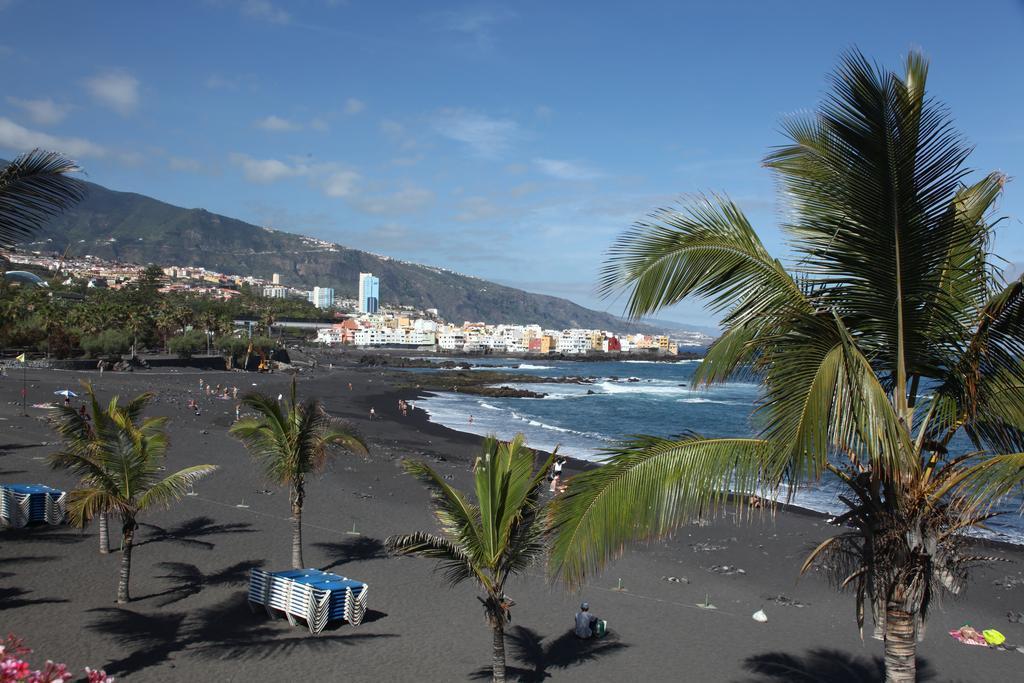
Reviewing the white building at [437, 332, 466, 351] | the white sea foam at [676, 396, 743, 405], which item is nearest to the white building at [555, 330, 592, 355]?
the white building at [437, 332, 466, 351]

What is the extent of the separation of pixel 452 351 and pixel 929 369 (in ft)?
493

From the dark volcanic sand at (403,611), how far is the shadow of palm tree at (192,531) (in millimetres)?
49

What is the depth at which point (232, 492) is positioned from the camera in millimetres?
16844

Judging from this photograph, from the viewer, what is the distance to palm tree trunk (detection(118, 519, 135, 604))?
30.7ft

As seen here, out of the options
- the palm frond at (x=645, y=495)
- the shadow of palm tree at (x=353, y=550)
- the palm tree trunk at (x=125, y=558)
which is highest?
the palm frond at (x=645, y=495)

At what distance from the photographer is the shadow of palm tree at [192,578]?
33.1ft

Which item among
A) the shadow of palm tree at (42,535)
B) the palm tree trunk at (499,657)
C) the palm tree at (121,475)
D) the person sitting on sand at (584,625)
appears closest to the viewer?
the palm tree trunk at (499,657)

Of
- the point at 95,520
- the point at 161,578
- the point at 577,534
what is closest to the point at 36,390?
the point at 95,520

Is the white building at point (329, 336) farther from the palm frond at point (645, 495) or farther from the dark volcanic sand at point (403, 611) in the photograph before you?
the palm frond at point (645, 495)

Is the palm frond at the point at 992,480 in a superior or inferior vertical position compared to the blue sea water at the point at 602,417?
superior

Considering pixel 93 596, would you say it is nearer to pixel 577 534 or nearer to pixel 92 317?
pixel 577 534

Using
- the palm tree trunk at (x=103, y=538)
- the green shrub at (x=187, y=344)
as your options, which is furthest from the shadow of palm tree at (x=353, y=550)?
the green shrub at (x=187, y=344)

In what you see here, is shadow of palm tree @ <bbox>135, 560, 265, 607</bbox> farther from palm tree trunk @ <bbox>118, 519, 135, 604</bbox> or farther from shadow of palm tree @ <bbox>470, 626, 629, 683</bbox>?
shadow of palm tree @ <bbox>470, 626, 629, 683</bbox>

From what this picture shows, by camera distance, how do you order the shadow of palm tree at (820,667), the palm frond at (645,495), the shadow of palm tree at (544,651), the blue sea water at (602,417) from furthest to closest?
the blue sea water at (602,417) → the shadow of palm tree at (820,667) → the shadow of palm tree at (544,651) → the palm frond at (645,495)
